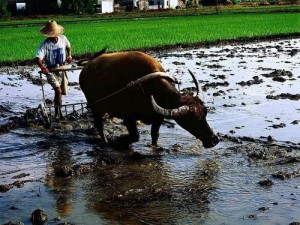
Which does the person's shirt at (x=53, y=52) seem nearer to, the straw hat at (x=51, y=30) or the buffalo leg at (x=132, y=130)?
the straw hat at (x=51, y=30)

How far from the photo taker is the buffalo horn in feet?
20.7

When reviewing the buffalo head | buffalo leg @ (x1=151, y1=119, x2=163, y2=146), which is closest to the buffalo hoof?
buffalo leg @ (x1=151, y1=119, x2=163, y2=146)

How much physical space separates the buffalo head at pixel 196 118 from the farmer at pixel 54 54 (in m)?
2.41

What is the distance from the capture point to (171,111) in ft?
21.0

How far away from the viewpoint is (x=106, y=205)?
17.7 feet

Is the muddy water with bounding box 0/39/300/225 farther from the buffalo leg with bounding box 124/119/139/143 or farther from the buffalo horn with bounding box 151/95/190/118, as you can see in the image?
the buffalo horn with bounding box 151/95/190/118

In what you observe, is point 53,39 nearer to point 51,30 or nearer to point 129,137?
point 51,30

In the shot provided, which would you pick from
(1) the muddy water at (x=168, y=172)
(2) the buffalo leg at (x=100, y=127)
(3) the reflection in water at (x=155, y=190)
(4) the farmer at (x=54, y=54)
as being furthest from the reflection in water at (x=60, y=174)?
(4) the farmer at (x=54, y=54)

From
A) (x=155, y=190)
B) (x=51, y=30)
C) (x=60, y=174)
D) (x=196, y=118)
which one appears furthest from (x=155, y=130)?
(x=51, y=30)

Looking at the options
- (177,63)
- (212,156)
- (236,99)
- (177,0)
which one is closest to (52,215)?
(212,156)

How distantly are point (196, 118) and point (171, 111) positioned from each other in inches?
13.4

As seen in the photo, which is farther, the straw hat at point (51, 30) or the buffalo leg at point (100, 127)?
the straw hat at point (51, 30)

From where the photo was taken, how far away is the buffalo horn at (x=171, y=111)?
249 inches

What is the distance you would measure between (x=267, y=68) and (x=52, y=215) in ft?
34.2
